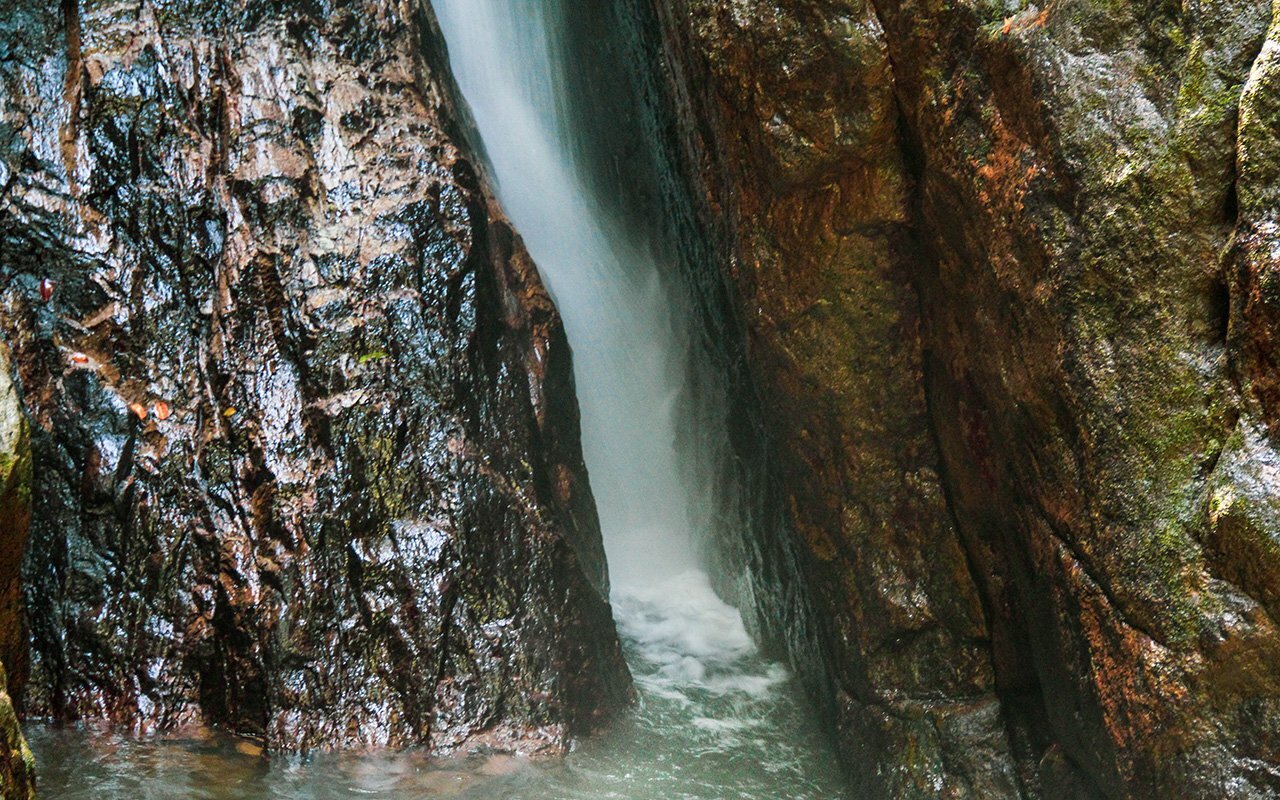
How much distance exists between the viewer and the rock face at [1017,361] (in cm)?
300

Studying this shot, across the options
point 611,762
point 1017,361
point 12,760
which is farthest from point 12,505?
point 1017,361

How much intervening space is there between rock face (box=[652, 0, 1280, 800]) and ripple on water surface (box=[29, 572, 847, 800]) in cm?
48

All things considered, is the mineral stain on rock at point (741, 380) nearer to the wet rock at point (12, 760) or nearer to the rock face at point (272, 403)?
the rock face at point (272, 403)

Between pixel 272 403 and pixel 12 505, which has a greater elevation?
pixel 272 403

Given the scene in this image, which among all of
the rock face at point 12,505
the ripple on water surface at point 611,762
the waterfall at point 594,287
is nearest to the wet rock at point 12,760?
the rock face at point 12,505

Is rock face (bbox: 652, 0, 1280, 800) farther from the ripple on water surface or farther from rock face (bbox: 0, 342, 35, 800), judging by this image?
rock face (bbox: 0, 342, 35, 800)

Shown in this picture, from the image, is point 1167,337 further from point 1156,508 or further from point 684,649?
point 684,649

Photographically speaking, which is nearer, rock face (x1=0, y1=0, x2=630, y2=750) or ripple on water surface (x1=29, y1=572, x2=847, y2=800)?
ripple on water surface (x1=29, y1=572, x2=847, y2=800)

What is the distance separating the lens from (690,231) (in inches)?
274

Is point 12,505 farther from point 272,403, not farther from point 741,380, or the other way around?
point 741,380

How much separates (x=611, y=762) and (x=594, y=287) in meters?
5.01

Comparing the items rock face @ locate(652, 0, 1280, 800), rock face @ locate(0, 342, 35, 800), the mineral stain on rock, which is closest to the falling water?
the mineral stain on rock

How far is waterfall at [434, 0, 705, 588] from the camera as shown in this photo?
891 cm

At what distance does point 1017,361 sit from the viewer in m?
3.83
